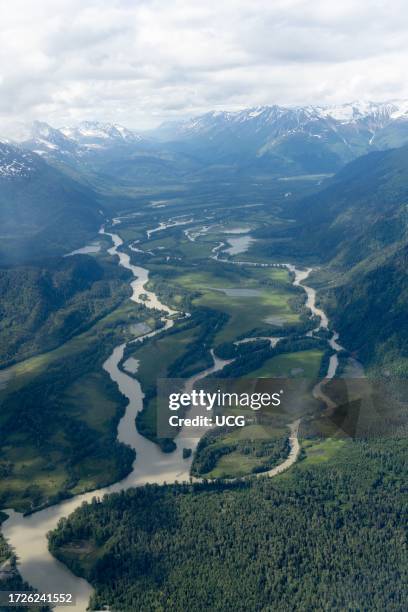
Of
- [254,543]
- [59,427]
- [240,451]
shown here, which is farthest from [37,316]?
[254,543]

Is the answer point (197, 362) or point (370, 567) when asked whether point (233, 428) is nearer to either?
point (197, 362)

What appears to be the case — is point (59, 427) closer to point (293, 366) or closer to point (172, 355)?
point (172, 355)

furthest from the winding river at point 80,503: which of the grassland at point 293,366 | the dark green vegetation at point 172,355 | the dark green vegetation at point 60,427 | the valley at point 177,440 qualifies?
the grassland at point 293,366

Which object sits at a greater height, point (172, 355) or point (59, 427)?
point (172, 355)

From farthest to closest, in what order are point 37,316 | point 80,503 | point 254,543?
point 37,316, point 80,503, point 254,543

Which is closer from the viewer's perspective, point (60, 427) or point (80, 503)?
point (80, 503)

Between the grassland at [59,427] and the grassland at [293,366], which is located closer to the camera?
the grassland at [59,427]

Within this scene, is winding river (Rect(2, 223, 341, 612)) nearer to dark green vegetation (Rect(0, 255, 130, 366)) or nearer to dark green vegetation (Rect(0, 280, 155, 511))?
dark green vegetation (Rect(0, 280, 155, 511))

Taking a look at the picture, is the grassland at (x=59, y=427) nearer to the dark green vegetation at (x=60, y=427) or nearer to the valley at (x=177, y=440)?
the dark green vegetation at (x=60, y=427)

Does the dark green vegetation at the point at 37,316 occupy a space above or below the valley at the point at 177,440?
above

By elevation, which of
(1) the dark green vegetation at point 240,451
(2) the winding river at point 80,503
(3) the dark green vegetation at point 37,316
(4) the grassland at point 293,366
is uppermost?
(3) the dark green vegetation at point 37,316
